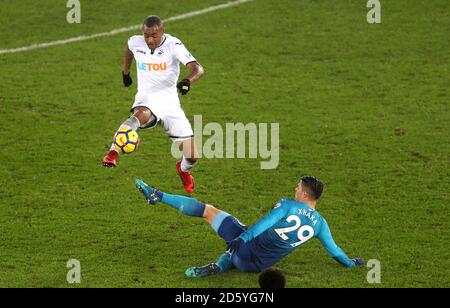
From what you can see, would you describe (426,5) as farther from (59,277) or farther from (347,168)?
(59,277)

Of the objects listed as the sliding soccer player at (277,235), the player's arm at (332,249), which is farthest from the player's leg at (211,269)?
the player's arm at (332,249)

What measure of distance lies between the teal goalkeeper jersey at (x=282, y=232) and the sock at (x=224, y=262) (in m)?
0.37

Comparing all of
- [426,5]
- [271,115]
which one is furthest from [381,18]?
[271,115]

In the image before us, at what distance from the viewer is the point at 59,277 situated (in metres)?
12.4

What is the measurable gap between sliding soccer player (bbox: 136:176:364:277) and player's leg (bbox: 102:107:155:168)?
153cm

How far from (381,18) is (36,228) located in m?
11.3

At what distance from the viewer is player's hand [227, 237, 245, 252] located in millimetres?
12421

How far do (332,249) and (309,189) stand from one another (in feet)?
2.84

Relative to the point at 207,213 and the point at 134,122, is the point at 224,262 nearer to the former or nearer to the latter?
the point at 207,213

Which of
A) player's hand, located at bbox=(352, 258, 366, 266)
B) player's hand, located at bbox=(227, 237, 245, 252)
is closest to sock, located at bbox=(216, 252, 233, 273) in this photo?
player's hand, located at bbox=(227, 237, 245, 252)

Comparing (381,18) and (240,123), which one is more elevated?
(381,18)

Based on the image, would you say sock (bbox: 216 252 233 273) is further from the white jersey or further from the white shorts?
the white jersey

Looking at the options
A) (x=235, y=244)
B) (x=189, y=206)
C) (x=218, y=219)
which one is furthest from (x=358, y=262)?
(x=189, y=206)

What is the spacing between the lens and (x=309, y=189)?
40.1 feet
